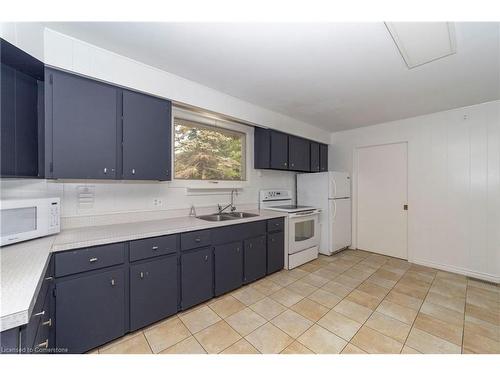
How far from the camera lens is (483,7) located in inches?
49.4

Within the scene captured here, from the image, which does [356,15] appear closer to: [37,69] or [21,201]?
[37,69]

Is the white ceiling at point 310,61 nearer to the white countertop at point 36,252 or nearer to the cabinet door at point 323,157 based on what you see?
the cabinet door at point 323,157

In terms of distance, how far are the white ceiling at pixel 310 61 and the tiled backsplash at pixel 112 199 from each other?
1.25 metres

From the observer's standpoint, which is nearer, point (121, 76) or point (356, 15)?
point (356, 15)

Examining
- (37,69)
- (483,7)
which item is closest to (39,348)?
(37,69)

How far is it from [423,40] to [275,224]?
7.92 ft

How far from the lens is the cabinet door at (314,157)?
4.07 metres

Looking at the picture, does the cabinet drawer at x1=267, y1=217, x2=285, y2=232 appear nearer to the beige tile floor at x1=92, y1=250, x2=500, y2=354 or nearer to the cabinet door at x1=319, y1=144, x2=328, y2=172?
the beige tile floor at x1=92, y1=250, x2=500, y2=354

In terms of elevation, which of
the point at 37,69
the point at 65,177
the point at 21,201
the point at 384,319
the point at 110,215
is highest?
the point at 37,69

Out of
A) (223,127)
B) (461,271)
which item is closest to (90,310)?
(223,127)

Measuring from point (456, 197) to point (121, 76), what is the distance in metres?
4.58

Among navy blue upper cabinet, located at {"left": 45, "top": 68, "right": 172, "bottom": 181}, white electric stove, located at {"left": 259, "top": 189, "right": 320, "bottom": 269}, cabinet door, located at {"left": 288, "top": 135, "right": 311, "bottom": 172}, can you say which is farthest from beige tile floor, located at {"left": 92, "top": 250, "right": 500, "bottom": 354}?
cabinet door, located at {"left": 288, "top": 135, "right": 311, "bottom": 172}

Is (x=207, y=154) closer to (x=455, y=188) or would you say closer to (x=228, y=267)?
(x=228, y=267)

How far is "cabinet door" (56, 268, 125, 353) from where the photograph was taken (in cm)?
145
